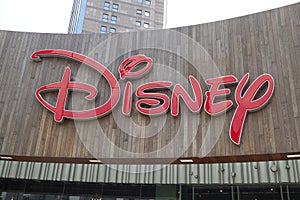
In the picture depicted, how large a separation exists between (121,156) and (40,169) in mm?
3337

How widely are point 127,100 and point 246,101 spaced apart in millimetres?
4631

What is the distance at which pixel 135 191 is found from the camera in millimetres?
12594

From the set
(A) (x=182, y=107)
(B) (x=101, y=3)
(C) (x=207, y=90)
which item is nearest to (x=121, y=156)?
(A) (x=182, y=107)

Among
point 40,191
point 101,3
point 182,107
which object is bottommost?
point 40,191

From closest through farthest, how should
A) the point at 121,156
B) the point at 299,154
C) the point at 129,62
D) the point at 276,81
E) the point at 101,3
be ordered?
1. the point at 299,154
2. the point at 276,81
3. the point at 121,156
4. the point at 129,62
5. the point at 101,3

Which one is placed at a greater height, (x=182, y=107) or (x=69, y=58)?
(x=69, y=58)

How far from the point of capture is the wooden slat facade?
10102mm

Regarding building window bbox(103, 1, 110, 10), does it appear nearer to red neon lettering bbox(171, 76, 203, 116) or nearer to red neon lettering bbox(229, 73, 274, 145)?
red neon lettering bbox(171, 76, 203, 116)

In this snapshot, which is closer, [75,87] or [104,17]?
[75,87]

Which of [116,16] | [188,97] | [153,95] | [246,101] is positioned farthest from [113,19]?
[246,101]

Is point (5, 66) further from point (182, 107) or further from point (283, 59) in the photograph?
point (283, 59)

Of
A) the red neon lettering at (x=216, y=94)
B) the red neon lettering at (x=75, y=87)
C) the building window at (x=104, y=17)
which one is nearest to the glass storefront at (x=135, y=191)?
the red neon lettering at (x=216, y=94)

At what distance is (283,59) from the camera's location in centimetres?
1066

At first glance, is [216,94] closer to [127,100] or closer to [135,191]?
[127,100]
